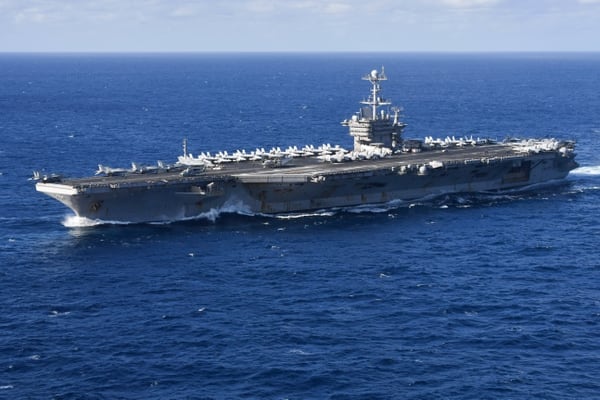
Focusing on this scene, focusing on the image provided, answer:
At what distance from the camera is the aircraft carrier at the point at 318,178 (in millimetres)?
49500

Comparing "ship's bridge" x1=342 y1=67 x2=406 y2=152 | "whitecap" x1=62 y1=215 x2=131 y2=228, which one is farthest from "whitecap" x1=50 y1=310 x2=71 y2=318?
"ship's bridge" x1=342 y1=67 x2=406 y2=152

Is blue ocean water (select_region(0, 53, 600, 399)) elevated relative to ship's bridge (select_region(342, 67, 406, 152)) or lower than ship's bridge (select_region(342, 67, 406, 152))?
lower

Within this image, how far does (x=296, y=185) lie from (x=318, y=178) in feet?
5.23

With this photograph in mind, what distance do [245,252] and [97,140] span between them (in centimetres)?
4571

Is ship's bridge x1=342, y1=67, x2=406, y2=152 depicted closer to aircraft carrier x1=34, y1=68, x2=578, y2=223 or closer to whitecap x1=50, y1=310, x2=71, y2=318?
aircraft carrier x1=34, y1=68, x2=578, y2=223

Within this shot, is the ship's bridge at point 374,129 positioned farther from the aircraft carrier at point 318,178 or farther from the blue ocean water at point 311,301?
the blue ocean water at point 311,301

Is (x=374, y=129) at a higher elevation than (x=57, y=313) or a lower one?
higher

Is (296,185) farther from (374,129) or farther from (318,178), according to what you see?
(374,129)

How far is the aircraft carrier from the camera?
49.5 metres

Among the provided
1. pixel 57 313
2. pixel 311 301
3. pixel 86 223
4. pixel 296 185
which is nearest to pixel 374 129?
pixel 296 185

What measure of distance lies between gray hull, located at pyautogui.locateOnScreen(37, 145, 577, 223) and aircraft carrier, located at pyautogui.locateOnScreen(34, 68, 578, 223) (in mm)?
62

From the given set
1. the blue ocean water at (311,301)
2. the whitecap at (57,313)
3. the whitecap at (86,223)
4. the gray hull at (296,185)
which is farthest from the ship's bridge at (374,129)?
the whitecap at (57,313)

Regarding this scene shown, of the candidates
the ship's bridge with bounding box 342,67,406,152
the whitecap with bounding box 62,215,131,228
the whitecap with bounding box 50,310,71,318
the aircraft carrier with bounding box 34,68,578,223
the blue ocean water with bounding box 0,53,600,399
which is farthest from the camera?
the ship's bridge with bounding box 342,67,406,152

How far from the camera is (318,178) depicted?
5209 cm
